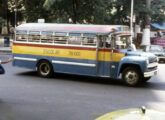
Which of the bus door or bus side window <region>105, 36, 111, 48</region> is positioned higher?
bus side window <region>105, 36, 111, 48</region>

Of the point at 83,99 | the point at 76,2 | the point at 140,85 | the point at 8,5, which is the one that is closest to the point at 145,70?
the point at 140,85

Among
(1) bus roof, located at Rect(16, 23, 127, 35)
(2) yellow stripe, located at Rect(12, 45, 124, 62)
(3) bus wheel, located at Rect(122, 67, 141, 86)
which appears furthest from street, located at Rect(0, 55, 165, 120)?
(1) bus roof, located at Rect(16, 23, 127, 35)

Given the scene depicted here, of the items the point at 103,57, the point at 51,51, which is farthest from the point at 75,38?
the point at 103,57

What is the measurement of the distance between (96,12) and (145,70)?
17.5 m

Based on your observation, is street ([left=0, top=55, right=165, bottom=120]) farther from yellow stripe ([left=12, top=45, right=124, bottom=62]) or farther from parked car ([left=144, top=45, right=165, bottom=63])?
parked car ([left=144, top=45, right=165, bottom=63])

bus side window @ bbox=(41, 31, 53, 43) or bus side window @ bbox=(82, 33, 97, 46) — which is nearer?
bus side window @ bbox=(82, 33, 97, 46)

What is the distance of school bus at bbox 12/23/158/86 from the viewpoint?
35.6ft

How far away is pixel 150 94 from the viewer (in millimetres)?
9547

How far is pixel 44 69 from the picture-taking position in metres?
12.8

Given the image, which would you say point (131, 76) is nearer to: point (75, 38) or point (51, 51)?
point (75, 38)

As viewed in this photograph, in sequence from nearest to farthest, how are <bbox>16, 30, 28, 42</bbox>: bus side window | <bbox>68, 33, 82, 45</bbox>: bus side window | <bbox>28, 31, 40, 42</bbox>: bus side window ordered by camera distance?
<bbox>68, 33, 82, 45</bbox>: bus side window → <bbox>28, 31, 40, 42</bbox>: bus side window → <bbox>16, 30, 28, 42</bbox>: bus side window

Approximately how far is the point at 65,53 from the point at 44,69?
4.66 feet

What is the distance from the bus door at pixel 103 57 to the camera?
11.1 meters

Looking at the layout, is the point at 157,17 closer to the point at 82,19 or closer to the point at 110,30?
the point at 82,19
